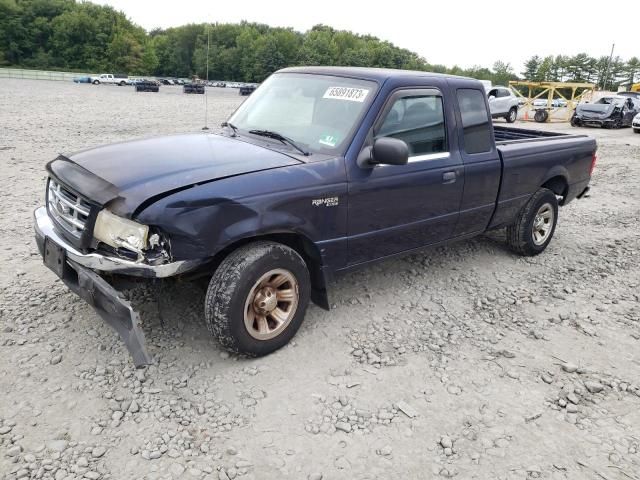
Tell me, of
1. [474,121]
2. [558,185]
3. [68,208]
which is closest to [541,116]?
[558,185]

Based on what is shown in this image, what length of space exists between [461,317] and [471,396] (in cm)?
114

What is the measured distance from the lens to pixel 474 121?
184 inches

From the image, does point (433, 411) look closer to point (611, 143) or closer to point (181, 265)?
point (181, 265)

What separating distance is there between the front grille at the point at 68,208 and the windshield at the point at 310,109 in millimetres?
1545

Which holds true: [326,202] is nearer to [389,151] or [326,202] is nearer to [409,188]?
[389,151]

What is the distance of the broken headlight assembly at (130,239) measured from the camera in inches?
117

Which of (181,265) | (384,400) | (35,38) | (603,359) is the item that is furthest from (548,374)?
(35,38)

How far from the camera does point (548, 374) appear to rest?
11.9ft

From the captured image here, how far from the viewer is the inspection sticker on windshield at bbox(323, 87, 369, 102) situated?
3.92 metres

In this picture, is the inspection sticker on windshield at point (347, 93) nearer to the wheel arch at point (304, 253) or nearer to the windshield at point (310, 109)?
the windshield at point (310, 109)

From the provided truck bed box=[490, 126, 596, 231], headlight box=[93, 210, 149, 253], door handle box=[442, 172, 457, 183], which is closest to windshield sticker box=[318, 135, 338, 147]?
door handle box=[442, 172, 457, 183]

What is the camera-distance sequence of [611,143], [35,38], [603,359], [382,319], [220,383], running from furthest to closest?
A: [35,38], [611,143], [382,319], [603,359], [220,383]

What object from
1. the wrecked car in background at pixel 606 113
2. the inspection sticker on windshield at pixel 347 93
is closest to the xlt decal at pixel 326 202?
the inspection sticker on windshield at pixel 347 93

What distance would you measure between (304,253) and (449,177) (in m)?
1.51
